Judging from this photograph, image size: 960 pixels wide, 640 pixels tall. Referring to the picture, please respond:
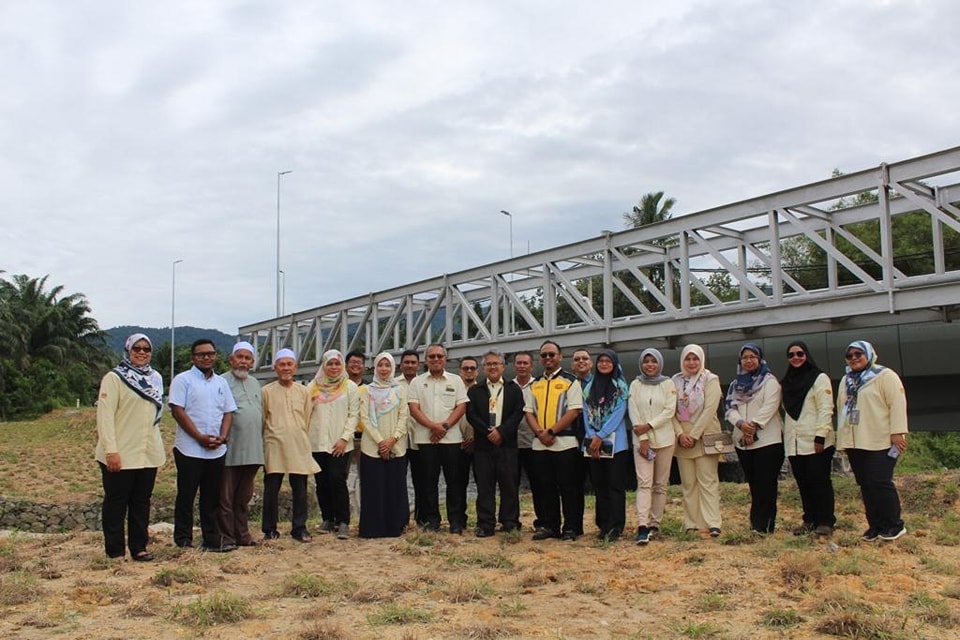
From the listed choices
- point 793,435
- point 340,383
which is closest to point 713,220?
point 793,435

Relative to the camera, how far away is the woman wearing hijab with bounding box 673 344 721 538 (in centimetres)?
643

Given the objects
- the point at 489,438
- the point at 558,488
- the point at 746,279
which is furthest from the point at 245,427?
the point at 746,279

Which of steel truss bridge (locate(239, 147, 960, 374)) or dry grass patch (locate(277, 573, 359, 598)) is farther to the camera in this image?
steel truss bridge (locate(239, 147, 960, 374))

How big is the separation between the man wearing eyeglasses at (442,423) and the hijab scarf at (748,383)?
2129mm

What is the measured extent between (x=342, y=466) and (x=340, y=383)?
693mm

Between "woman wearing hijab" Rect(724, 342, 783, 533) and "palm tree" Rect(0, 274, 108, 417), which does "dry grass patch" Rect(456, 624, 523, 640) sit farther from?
"palm tree" Rect(0, 274, 108, 417)

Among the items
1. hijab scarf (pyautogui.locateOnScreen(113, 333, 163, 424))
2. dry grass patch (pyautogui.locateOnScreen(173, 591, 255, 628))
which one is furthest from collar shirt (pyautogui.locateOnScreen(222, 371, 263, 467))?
dry grass patch (pyautogui.locateOnScreen(173, 591, 255, 628))

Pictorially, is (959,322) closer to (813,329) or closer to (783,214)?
(813,329)

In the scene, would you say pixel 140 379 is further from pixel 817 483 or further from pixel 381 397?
pixel 817 483

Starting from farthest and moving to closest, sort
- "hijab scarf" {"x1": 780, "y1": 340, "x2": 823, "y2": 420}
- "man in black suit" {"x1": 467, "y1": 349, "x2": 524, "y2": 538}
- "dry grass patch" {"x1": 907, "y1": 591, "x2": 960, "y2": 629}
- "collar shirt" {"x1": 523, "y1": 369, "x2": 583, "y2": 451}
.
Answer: "man in black suit" {"x1": 467, "y1": 349, "x2": 524, "y2": 538}
"collar shirt" {"x1": 523, "y1": 369, "x2": 583, "y2": 451}
"hijab scarf" {"x1": 780, "y1": 340, "x2": 823, "y2": 420}
"dry grass patch" {"x1": 907, "y1": 591, "x2": 960, "y2": 629}

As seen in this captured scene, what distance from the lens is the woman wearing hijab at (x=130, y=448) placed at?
18.6 feet

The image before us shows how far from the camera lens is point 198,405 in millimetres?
6027

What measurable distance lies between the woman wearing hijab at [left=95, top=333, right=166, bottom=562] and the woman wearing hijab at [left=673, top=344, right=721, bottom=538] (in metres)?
3.78

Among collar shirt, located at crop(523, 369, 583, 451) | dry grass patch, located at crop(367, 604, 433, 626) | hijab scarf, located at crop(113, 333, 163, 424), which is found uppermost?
hijab scarf, located at crop(113, 333, 163, 424)
